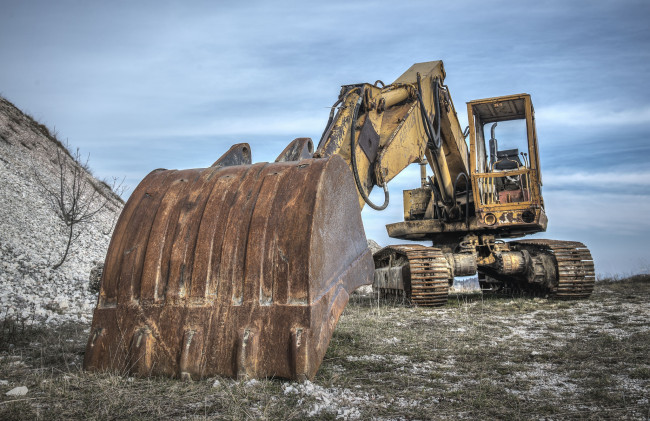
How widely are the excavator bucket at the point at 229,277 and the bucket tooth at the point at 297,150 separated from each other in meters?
0.52

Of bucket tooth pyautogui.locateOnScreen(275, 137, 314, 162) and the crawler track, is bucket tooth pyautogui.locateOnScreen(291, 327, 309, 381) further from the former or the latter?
the crawler track

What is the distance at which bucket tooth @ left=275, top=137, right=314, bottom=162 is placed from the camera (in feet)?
12.2

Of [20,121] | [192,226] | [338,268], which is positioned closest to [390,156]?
[338,268]

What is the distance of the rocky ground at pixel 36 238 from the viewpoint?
265 inches

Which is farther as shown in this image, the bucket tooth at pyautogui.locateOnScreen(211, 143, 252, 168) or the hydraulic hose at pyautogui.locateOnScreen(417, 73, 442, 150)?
the hydraulic hose at pyautogui.locateOnScreen(417, 73, 442, 150)

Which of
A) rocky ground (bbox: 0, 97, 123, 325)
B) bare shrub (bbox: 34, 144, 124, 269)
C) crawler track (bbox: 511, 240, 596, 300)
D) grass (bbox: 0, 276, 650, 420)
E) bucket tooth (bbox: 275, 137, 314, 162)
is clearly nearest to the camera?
grass (bbox: 0, 276, 650, 420)

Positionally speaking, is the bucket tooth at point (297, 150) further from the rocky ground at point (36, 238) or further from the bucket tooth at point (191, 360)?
the rocky ground at point (36, 238)

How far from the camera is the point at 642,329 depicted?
15.4 feet

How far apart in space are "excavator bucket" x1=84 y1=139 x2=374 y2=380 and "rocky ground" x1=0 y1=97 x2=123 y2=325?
2506 millimetres

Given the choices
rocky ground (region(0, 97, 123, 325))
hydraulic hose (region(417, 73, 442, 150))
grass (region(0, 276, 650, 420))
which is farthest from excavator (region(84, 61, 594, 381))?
rocky ground (region(0, 97, 123, 325))

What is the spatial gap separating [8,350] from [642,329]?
535cm

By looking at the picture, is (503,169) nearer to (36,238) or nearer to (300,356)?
(300,356)

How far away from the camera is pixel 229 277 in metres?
2.73

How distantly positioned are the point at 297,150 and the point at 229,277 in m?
1.42
